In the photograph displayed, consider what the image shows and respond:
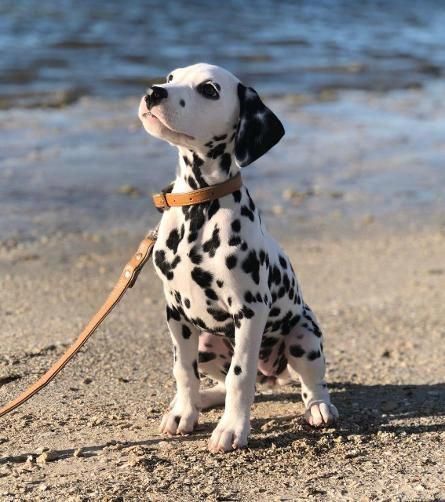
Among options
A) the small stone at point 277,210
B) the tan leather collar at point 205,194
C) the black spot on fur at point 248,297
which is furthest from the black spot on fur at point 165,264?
the small stone at point 277,210

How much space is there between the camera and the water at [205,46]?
16688 millimetres

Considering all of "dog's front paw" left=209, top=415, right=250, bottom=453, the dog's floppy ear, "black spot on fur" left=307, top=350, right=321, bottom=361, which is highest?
the dog's floppy ear

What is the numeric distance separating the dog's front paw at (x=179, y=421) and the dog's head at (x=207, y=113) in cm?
117

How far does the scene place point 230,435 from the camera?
13.8 ft

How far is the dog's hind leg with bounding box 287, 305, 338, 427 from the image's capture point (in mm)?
4598

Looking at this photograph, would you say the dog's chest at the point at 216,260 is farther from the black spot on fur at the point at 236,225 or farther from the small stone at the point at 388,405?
the small stone at the point at 388,405

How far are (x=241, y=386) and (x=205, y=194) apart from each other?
32.5 inches

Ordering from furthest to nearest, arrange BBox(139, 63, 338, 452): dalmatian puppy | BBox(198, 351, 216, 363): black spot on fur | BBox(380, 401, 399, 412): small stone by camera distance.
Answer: BBox(380, 401, 399, 412): small stone, BBox(198, 351, 216, 363): black spot on fur, BBox(139, 63, 338, 452): dalmatian puppy

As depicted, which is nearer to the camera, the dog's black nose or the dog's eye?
the dog's black nose

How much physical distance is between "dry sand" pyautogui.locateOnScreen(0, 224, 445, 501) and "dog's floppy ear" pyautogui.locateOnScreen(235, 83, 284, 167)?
1.28 meters

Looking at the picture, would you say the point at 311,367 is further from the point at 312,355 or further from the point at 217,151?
the point at 217,151

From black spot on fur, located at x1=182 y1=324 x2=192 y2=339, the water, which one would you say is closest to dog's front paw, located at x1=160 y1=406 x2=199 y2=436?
black spot on fur, located at x1=182 y1=324 x2=192 y2=339

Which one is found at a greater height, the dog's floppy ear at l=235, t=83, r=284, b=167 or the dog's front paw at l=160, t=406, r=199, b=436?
the dog's floppy ear at l=235, t=83, r=284, b=167

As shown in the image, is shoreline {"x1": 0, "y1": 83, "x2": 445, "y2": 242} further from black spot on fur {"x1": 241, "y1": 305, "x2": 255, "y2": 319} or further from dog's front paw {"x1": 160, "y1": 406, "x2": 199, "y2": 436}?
black spot on fur {"x1": 241, "y1": 305, "x2": 255, "y2": 319}
